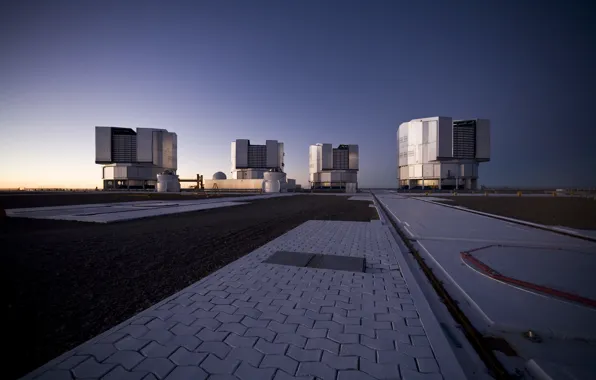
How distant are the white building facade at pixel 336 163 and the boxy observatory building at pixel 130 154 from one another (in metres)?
37.1

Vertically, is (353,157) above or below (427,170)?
above

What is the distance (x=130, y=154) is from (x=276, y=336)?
209 ft

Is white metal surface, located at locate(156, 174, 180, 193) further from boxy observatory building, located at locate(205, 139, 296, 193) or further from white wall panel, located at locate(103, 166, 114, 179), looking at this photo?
white wall panel, located at locate(103, 166, 114, 179)

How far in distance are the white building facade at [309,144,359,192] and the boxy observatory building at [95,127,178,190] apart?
37.1 m

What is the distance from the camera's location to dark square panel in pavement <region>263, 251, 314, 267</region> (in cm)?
435

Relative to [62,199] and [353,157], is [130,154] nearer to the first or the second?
[62,199]

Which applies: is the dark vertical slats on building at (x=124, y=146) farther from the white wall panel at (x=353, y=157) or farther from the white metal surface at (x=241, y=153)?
the white wall panel at (x=353, y=157)

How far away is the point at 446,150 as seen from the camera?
48281mm

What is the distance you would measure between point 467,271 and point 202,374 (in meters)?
4.02

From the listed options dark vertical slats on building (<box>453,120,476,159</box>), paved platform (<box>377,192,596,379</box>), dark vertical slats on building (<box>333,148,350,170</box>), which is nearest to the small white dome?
dark vertical slats on building (<box>333,148,350,170</box>)

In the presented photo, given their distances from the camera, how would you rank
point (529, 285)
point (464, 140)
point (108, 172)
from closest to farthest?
point (529, 285)
point (464, 140)
point (108, 172)

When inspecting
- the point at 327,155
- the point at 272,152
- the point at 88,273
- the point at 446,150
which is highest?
the point at 327,155

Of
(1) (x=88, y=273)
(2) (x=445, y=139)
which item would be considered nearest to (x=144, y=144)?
(1) (x=88, y=273)

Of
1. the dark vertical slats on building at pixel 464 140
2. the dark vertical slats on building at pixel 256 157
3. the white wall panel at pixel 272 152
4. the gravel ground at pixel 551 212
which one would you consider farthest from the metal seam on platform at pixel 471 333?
the dark vertical slats on building at pixel 256 157
